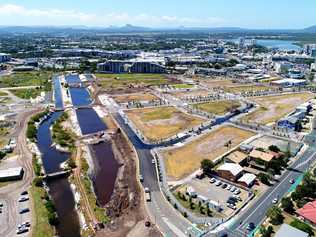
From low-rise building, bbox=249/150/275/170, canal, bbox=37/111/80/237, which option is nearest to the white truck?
canal, bbox=37/111/80/237

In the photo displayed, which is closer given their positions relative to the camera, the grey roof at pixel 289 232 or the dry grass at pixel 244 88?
the grey roof at pixel 289 232

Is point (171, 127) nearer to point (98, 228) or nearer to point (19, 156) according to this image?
point (19, 156)

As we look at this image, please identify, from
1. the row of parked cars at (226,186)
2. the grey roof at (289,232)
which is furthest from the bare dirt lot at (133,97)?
the grey roof at (289,232)

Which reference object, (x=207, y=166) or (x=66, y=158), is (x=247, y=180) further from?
(x=66, y=158)

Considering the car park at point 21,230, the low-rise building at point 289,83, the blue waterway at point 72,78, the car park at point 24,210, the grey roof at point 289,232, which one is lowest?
the car park at point 21,230

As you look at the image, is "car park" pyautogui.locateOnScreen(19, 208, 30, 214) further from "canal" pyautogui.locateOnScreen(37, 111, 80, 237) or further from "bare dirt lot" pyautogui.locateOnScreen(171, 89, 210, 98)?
"bare dirt lot" pyautogui.locateOnScreen(171, 89, 210, 98)

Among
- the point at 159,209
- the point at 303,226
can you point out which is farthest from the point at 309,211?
the point at 159,209

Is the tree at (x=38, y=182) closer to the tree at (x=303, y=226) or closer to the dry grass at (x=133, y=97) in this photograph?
the tree at (x=303, y=226)

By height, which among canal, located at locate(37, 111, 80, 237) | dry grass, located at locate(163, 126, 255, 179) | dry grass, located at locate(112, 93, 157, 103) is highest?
dry grass, located at locate(112, 93, 157, 103)
